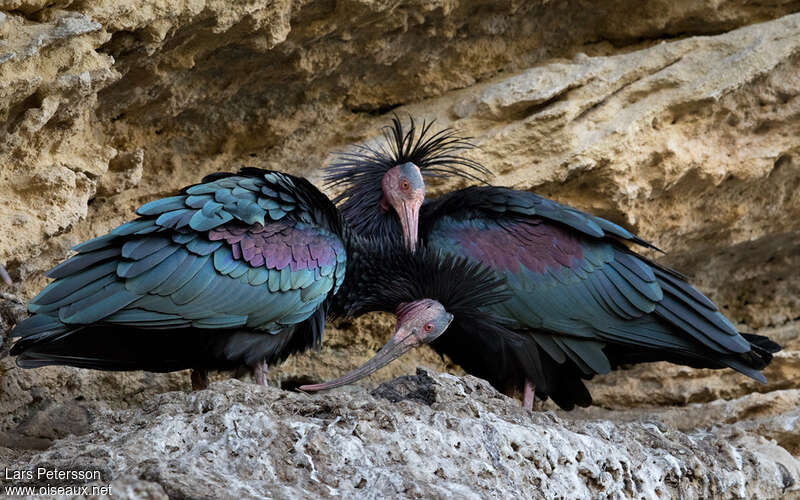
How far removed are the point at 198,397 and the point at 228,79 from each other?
235 cm

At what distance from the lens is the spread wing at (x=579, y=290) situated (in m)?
5.73

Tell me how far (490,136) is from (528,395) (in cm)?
156

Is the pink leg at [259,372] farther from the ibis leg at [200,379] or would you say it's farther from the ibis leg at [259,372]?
the ibis leg at [200,379]

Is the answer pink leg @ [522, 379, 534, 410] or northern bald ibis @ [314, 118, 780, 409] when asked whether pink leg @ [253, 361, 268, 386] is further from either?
pink leg @ [522, 379, 534, 410]

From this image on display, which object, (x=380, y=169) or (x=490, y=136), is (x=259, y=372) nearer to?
(x=380, y=169)

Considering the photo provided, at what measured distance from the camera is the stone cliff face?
4.97m

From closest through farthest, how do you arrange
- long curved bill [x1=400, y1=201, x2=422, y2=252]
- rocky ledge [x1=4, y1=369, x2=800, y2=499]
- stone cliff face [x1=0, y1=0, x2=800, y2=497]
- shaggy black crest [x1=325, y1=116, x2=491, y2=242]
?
rocky ledge [x1=4, y1=369, x2=800, y2=499] < stone cliff face [x1=0, y1=0, x2=800, y2=497] < long curved bill [x1=400, y1=201, x2=422, y2=252] < shaggy black crest [x1=325, y1=116, x2=491, y2=242]

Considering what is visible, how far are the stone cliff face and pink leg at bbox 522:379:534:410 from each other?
0.57 m

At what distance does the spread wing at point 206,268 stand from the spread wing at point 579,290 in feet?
3.06

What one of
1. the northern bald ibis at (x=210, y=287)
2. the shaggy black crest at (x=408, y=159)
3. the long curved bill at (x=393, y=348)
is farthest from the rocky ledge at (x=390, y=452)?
the shaggy black crest at (x=408, y=159)

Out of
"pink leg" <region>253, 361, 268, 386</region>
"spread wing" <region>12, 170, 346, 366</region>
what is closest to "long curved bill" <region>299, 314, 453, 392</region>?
"pink leg" <region>253, 361, 268, 386</region>

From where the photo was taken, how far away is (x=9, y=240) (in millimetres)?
5027

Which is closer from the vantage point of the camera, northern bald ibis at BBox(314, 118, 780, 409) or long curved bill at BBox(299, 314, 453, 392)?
long curved bill at BBox(299, 314, 453, 392)

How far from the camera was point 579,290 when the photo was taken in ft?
19.1
